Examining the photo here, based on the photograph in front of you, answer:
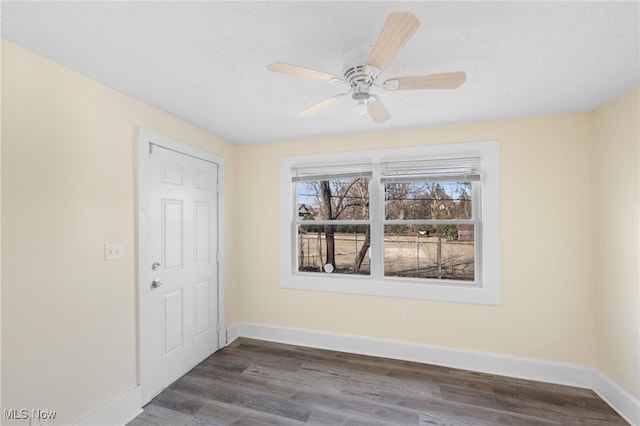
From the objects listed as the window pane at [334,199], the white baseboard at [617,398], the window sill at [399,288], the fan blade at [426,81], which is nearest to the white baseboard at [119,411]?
the window sill at [399,288]

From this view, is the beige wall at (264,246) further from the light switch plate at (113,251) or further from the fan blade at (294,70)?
the fan blade at (294,70)

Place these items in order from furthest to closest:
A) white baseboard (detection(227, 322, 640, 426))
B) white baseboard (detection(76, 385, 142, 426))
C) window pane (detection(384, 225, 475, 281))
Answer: window pane (detection(384, 225, 475, 281)) < white baseboard (detection(227, 322, 640, 426)) < white baseboard (detection(76, 385, 142, 426))

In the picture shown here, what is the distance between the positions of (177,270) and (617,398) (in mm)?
3683

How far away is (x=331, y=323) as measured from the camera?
312 cm

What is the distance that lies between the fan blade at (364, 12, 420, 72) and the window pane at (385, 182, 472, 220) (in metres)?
1.84

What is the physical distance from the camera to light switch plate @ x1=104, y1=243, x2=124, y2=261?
195 cm

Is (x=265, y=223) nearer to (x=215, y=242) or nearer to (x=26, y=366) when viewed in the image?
(x=215, y=242)

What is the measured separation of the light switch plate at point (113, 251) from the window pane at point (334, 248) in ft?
5.92

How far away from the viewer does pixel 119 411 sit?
1979 millimetres

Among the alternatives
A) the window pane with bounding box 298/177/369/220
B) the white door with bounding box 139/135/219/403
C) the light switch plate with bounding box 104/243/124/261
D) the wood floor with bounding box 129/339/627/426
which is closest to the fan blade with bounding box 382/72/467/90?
the window pane with bounding box 298/177/369/220

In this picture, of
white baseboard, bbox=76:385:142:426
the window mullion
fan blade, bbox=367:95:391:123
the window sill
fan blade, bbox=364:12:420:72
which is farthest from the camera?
the window mullion

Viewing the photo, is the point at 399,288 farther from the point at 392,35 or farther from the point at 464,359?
the point at 392,35

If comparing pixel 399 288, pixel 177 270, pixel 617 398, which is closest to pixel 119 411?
pixel 177 270

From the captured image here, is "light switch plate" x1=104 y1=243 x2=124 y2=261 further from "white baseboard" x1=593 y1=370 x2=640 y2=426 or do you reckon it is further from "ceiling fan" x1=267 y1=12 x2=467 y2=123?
"white baseboard" x1=593 y1=370 x2=640 y2=426
